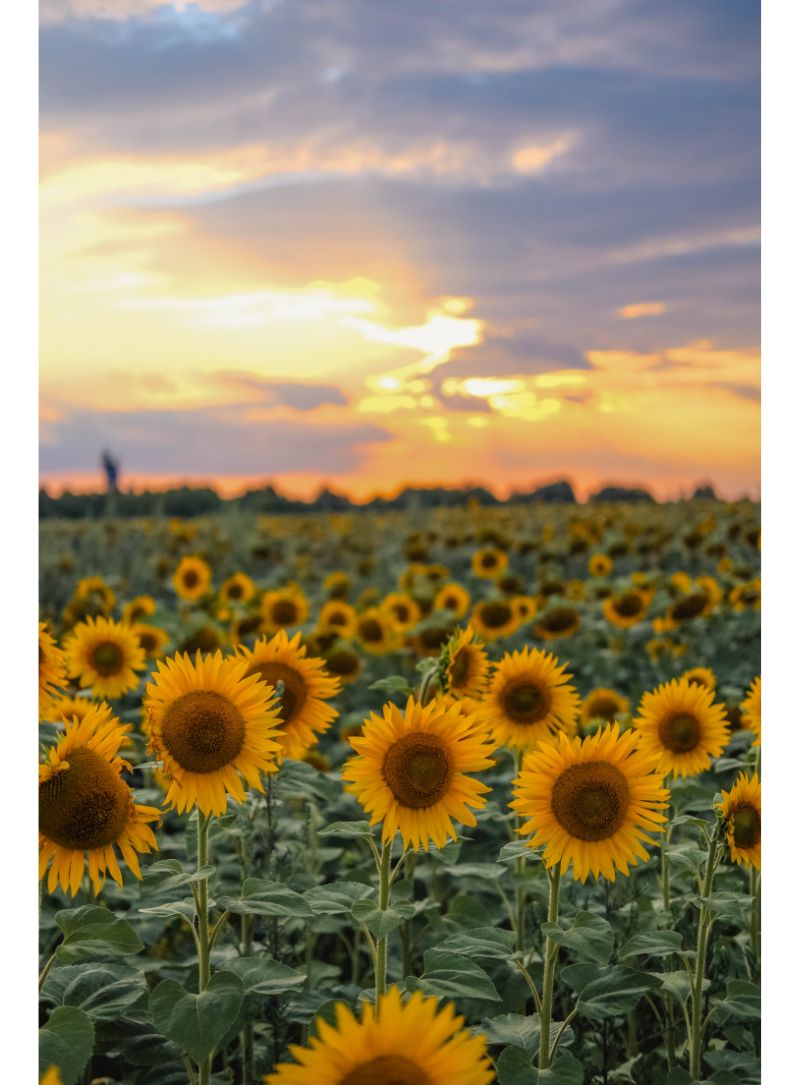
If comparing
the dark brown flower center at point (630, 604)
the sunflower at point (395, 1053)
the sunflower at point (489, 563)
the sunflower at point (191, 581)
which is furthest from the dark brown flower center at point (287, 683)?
the sunflower at point (489, 563)

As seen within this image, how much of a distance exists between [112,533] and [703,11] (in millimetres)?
6304

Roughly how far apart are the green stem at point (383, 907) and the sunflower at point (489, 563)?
3.81 m

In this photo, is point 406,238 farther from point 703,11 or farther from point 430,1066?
point 430,1066

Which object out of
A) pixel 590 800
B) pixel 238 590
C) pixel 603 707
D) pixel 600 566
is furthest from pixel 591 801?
pixel 600 566

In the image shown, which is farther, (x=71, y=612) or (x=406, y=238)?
(x=71, y=612)

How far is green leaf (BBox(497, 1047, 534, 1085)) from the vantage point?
1.47m

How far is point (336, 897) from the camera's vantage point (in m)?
1.61

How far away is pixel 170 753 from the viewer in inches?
63.6

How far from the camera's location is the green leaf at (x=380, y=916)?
58.7 inches

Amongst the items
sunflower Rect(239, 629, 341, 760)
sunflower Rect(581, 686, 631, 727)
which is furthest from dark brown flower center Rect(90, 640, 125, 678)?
sunflower Rect(581, 686, 631, 727)

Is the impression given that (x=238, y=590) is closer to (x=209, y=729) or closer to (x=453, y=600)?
(x=453, y=600)

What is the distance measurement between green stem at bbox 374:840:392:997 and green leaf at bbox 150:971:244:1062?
189mm

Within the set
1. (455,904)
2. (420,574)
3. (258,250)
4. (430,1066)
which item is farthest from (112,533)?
(430,1066)

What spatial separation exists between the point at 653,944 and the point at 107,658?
66.8 inches
